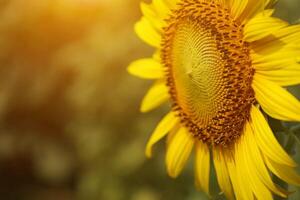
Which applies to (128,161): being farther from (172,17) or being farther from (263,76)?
(263,76)

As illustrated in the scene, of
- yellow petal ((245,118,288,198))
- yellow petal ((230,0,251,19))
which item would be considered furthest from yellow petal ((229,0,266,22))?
yellow petal ((245,118,288,198))

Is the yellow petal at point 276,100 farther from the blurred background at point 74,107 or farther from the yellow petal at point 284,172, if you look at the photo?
the blurred background at point 74,107


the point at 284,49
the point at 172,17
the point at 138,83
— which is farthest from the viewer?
the point at 138,83

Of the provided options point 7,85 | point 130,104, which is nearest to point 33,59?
point 7,85

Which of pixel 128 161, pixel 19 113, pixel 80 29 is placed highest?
pixel 80 29

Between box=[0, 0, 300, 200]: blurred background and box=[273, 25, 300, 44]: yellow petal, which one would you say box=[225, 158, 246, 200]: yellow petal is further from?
box=[0, 0, 300, 200]: blurred background

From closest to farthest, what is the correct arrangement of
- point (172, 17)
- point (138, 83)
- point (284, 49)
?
point (284, 49), point (172, 17), point (138, 83)

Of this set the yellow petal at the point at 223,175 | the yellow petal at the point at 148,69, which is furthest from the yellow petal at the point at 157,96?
the yellow petal at the point at 223,175
